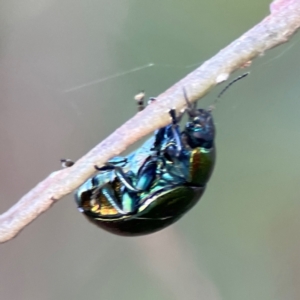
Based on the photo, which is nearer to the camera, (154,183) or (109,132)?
(154,183)

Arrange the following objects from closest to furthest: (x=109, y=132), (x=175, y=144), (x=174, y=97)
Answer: (x=174, y=97) < (x=175, y=144) < (x=109, y=132)

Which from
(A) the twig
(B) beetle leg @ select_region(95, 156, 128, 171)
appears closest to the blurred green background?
(B) beetle leg @ select_region(95, 156, 128, 171)

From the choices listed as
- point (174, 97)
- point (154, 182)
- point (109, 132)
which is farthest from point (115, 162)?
point (109, 132)

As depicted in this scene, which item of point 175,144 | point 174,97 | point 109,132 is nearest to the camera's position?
point 174,97

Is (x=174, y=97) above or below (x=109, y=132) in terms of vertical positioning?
below

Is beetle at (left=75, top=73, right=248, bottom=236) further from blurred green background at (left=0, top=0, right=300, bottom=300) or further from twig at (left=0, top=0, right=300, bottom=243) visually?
blurred green background at (left=0, top=0, right=300, bottom=300)

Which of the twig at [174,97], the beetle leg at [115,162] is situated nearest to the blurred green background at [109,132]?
the beetle leg at [115,162]

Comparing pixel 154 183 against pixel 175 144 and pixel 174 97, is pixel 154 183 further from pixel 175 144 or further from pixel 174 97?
pixel 174 97

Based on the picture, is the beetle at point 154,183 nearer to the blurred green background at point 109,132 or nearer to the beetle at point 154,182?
the beetle at point 154,182

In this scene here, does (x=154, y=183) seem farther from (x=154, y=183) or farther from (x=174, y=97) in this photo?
(x=174, y=97)
